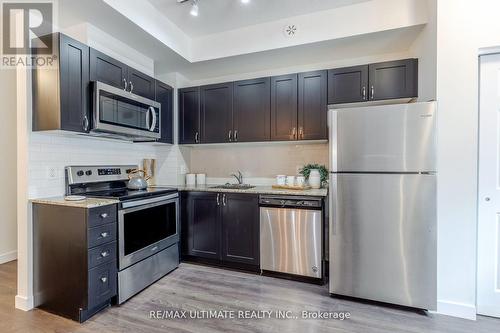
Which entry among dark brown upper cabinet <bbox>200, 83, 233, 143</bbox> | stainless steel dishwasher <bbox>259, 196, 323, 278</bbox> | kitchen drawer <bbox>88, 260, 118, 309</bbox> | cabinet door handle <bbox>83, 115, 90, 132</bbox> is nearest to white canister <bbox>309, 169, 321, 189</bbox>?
stainless steel dishwasher <bbox>259, 196, 323, 278</bbox>

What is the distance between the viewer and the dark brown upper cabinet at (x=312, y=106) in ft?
9.82

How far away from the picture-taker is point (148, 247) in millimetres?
2574

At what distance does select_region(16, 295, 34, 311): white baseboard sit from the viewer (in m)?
2.16

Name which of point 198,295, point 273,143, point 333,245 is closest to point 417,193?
point 333,245

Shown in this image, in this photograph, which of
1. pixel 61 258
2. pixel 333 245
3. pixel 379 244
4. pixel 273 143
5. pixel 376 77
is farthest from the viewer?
pixel 273 143

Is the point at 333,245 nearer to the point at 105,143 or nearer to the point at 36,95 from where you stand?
the point at 105,143

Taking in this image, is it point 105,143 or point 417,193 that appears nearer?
point 417,193

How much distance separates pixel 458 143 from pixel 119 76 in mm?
3193

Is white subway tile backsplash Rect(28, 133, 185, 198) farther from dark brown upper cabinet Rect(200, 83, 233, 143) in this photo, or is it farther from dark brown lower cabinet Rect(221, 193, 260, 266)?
dark brown lower cabinet Rect(221, 193, 260, 266)

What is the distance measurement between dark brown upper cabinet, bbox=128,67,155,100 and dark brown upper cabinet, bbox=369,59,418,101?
2544 millimetres

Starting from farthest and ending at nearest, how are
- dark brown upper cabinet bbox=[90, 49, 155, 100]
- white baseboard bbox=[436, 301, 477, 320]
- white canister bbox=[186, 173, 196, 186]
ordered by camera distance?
1. white canister bbox=[186, 173, 196, 186]
2. dark brown upper cabinet bbox=[90, 49, 155, 100]
3. white baseboard bbox=[436, 301, 477, 320]

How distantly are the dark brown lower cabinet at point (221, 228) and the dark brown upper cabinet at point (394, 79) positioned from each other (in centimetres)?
180

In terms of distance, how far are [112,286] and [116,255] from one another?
25 centimetres

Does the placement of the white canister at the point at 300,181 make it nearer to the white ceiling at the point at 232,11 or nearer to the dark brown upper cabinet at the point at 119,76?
the white ceiling at the point at 232,11
